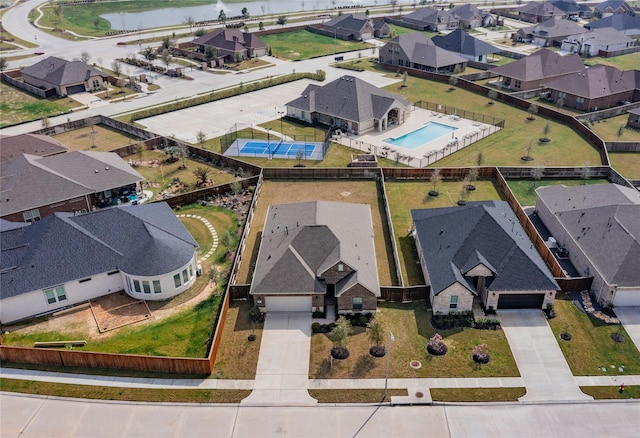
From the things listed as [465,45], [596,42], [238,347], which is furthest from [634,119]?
[238,347]

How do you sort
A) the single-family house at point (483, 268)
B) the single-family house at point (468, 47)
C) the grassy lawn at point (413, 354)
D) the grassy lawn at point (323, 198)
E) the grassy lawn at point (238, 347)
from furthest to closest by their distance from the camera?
the single-family house at point (468, 47) → the grassy lawn at point (323, 198) → the single-family house at point (483, 268) → the grassy lawn at point (238, 347) → the grassy lawn at point (413, 354)

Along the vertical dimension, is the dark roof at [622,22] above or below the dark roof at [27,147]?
below

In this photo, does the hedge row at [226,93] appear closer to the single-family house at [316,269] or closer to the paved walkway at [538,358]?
the single-family house at [316,269]

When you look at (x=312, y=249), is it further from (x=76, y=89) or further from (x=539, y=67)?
(x=76, y=89)

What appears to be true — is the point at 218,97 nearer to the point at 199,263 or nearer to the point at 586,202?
the point at 199,263

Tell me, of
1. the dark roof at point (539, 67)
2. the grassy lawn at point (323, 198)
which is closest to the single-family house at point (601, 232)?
the grassy lawn at point (323, 198)

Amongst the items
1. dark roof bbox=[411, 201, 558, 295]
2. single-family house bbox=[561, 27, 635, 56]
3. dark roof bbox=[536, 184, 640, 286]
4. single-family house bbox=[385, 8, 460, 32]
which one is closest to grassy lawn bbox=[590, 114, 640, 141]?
dark roof bbox=[536, 184, 640, 286]

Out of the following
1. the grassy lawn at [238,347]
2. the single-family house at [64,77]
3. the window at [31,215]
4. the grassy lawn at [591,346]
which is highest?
the single-family house at [64,77]
